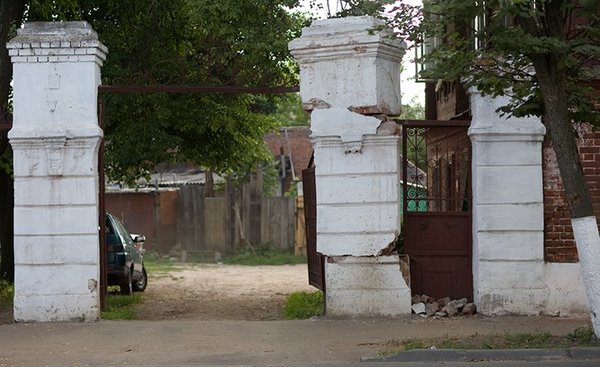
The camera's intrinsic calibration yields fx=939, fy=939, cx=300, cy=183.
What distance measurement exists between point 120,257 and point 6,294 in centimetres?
212

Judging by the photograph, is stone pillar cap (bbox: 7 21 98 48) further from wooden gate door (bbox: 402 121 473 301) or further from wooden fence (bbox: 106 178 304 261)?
wooden fence (bbox: 106 178 304 261)

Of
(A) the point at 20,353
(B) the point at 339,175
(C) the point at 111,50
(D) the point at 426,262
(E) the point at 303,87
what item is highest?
(C) the point at 111,50

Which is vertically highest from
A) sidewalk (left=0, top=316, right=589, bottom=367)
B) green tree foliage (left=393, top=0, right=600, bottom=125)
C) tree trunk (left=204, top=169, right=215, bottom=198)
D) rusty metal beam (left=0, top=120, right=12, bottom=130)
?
green tree foliage (left=393, top=0, right=600, bottom=125)

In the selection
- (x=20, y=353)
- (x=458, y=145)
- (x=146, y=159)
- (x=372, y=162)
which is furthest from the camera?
(x=146, y=159)

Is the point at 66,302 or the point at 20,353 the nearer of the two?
the point at 20,353

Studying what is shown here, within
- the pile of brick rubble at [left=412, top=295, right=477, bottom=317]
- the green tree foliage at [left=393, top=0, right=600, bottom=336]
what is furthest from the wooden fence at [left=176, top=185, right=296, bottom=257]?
the green tree foliage at [left=393, top=0, right=600, bottom=336]

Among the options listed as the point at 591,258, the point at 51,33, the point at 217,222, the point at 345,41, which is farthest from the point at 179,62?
the point at 217,222

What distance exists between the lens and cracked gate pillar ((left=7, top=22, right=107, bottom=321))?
1264cm

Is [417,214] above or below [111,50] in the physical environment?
below

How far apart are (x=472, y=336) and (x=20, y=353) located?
524 centimetres

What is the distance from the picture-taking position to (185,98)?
1791 cm

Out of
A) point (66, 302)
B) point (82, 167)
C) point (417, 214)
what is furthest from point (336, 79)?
point (66, 302)

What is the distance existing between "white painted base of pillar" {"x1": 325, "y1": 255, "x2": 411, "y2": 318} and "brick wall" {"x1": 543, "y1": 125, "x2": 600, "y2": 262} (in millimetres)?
2033

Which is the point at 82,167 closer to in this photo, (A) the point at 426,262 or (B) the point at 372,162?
(B) the point at 372,162
